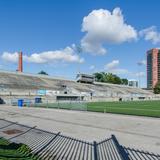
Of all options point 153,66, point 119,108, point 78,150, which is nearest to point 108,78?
point 153,66

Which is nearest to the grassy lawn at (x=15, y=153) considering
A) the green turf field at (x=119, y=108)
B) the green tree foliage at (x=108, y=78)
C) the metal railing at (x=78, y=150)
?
the metal railing at (x=78, y=150)

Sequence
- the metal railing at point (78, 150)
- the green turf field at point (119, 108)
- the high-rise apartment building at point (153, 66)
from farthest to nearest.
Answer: the high-rise apartment building at point (153, 66) → the green turf field at point (119, 108) → the metal railing at point (78, 150)

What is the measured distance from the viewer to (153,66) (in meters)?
178

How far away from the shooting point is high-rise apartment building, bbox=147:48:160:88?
174500mm

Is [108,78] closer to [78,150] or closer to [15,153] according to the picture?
[78,150]

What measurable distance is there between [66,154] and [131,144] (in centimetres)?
297

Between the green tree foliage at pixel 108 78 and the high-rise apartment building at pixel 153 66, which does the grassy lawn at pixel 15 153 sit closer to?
the green tree foliage at pixel 108 78

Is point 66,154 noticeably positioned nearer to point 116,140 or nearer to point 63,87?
point 116,140

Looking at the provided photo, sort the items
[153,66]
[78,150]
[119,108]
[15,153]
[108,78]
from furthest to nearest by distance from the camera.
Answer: [153,66] < [108,78] < [119,108] < [78,150] < [15,153]

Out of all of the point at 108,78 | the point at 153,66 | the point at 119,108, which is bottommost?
the point at 119,108

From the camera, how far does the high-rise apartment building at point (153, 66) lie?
17450 cm

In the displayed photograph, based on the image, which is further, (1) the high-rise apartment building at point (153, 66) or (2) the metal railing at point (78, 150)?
(1) the high-rise apartment building at point (153, 66)

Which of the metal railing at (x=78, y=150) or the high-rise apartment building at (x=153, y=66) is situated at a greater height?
the high-rise apartment building at (x=153, y=66)

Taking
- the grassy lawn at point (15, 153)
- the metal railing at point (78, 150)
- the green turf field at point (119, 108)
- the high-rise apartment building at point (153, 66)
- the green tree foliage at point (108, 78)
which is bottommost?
the green turf field at point (119, 108)
